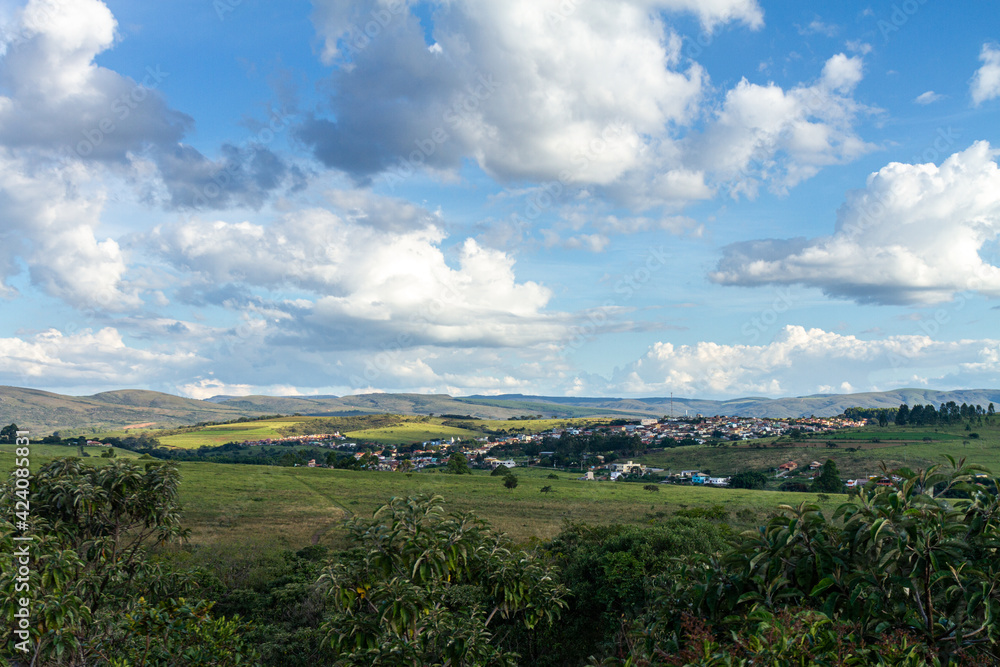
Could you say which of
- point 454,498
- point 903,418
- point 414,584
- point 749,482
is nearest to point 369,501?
point 454,498

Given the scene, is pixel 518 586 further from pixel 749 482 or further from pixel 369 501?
pixel 749 482

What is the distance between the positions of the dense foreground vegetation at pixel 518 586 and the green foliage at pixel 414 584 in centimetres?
3

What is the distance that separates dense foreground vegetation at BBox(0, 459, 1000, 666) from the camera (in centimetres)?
657

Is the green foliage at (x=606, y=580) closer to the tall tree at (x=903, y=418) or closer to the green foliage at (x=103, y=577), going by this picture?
the green foliage at (x=103, y=577)

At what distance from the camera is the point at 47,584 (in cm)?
1014

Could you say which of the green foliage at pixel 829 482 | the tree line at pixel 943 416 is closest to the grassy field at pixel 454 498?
the green foliage at pixel 829 482

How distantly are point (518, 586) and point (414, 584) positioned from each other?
2210mm

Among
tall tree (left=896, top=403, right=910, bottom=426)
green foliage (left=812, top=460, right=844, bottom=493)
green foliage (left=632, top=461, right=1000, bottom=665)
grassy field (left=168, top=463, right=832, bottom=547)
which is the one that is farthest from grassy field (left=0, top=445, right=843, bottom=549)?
tall tree (left=896, top=403, right=910, bottom=426)

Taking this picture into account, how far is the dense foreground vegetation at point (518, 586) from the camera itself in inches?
259

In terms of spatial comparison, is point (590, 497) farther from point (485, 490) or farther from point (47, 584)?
point (47, 584)

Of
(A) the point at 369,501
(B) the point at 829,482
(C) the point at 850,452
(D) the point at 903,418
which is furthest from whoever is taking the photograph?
(D) the point at 903,418

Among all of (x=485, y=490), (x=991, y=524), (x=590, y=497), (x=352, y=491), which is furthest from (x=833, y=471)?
(x=991, y=524)

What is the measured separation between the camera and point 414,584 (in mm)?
9508

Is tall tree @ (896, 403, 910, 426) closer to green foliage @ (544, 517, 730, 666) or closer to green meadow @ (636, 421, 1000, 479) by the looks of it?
green meadow @ (636, 421, 1000, 479)
